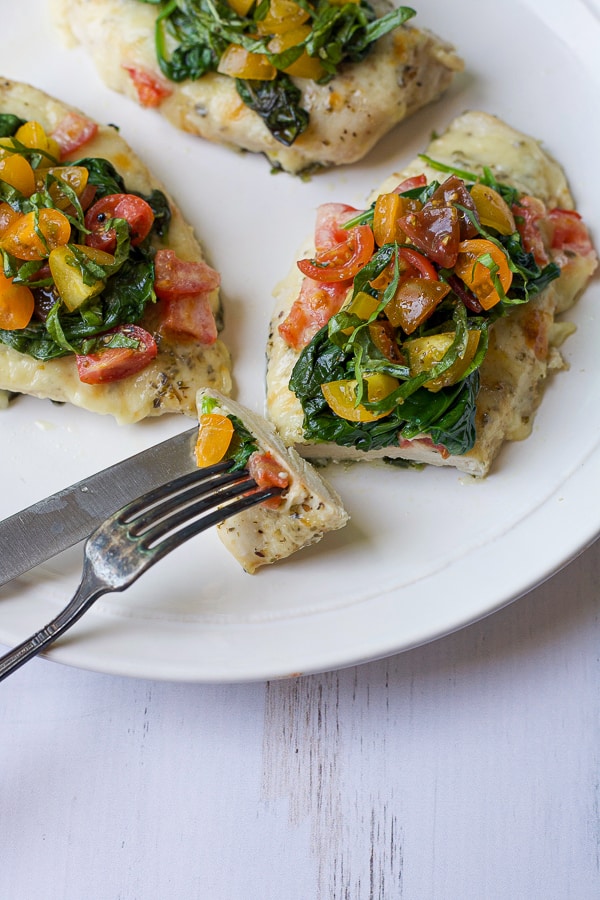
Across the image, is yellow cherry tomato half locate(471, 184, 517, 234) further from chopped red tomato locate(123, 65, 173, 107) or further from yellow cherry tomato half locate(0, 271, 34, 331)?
yellow cherry tomato half locate(0, 271, 34, 331)

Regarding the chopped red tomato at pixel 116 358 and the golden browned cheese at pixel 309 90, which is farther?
the golden browned cheese at pixel 309 90

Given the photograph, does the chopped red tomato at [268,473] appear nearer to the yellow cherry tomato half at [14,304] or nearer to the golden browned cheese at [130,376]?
the golden browned cheese at [130,376]

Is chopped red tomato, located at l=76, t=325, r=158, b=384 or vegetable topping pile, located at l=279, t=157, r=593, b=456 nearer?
vegetable topping pile, located at l=279, t=157, r=593, b=456

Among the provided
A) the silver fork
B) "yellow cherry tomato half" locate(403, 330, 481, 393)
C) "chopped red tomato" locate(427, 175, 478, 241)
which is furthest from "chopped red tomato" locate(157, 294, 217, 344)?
"chopped red tomato" locate(427, 175, 478, 241)

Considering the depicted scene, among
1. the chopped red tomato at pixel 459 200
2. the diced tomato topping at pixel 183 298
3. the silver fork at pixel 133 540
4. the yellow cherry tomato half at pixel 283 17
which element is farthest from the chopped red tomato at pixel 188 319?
the yellow cherry tomato half at pixel 283 17

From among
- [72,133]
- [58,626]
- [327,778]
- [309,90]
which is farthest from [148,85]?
[327,778]

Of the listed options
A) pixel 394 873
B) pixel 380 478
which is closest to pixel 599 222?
pixel 380 478

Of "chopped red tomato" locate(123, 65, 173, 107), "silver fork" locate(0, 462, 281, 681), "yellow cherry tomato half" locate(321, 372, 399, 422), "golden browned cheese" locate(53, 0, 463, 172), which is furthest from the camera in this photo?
"chopped red tomato" locate(123, 65, 173, 107)

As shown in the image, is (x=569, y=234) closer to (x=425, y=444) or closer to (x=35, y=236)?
(x=425, y=444)
